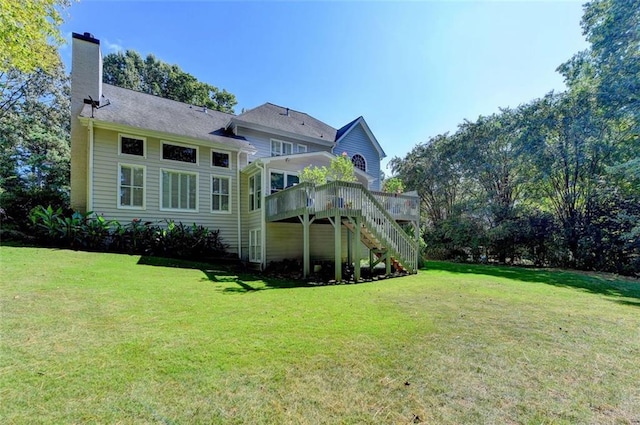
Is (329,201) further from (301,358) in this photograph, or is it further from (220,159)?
(301,358)

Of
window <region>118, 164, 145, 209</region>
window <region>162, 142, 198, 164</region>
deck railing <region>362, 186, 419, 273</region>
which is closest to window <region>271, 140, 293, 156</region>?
window <region>162, 142, 198, 164</region>

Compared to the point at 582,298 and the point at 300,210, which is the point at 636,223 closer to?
the point at 582,298

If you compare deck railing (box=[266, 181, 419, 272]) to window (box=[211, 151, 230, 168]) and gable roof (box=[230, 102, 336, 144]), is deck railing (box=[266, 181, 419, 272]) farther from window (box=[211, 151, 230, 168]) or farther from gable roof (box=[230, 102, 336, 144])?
gable roof (box=[230, 102, 336, 144])

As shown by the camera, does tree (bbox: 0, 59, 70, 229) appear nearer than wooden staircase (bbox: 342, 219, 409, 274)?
No

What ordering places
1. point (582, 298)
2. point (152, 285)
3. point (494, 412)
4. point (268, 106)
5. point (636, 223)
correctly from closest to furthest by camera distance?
point (494, 412) < point (152, 285) < point (582, 298) < point (636, 223) < point (268, 106)

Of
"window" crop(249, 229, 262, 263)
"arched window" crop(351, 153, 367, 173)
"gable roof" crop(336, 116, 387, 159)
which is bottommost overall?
"window" crop(249, 229, 262, 263)

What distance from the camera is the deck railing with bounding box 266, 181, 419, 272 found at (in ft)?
31.0

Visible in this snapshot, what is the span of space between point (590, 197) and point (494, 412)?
17999mm

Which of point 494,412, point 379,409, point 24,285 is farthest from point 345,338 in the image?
point 24,285

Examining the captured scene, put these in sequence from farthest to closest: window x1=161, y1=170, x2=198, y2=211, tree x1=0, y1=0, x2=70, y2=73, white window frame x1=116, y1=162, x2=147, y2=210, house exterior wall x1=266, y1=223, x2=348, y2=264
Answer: house exterior wall x1=266, y1=223, x2=348, y2=264 → window x1=161, y1=170, x2=198, y2=211 → white window frame x1=116, y1=162, x2=147, y2=210 → tree x1=0, y1=0, x2=70, y2=73

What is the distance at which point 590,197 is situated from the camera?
15055 mm

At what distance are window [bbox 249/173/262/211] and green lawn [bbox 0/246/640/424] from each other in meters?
7.19

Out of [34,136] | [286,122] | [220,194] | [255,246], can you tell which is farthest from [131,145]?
[34,136]

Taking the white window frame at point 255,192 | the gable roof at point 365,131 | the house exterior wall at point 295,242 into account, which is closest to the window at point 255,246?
the house exterior wall at point 295,242
